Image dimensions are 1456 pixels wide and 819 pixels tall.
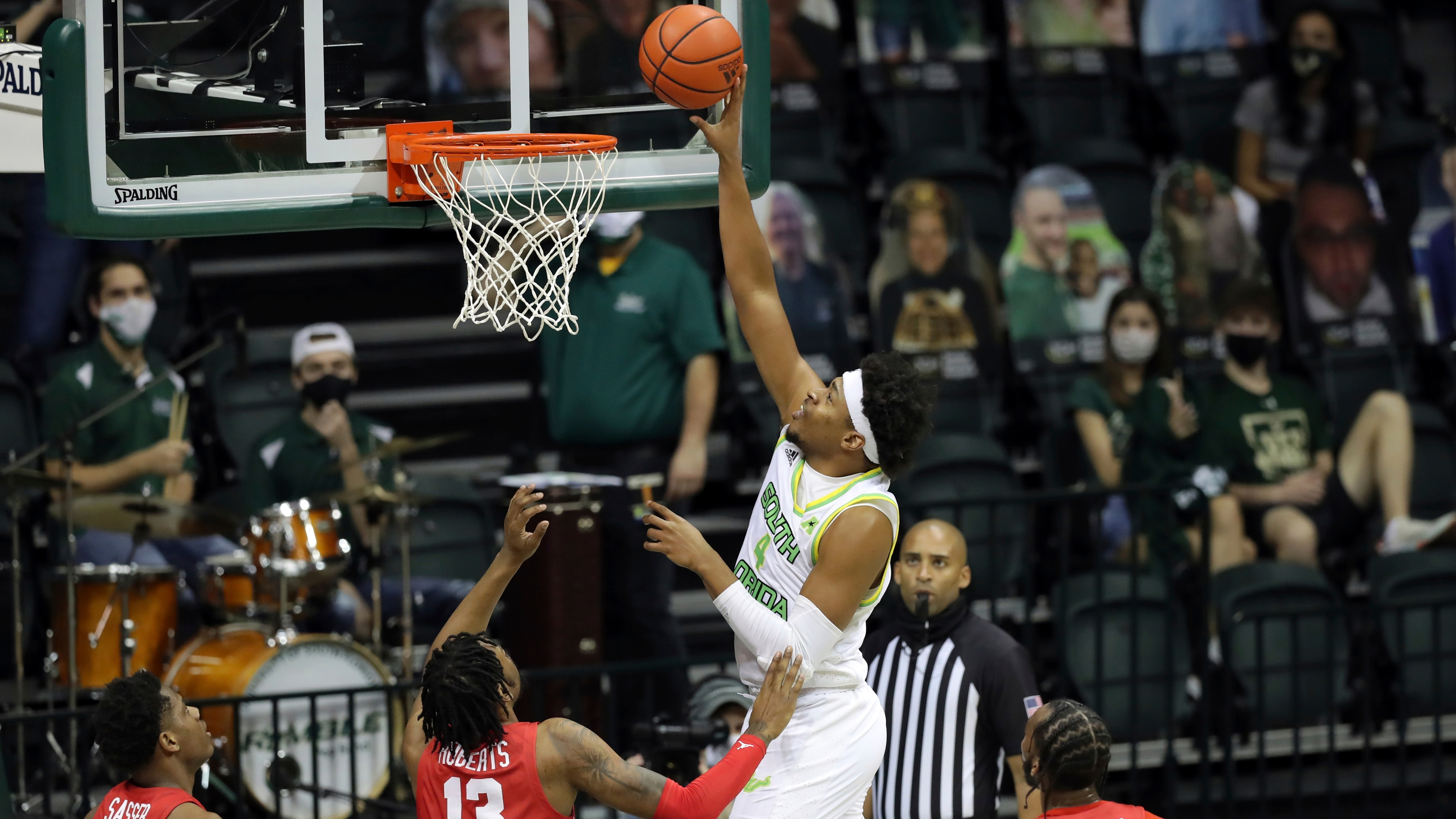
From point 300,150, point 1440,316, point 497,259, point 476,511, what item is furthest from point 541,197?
point 1440,316

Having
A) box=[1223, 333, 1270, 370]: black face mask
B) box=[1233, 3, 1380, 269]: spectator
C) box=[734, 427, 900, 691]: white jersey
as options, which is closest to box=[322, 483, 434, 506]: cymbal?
box=[734, 427, 900, 691]: white jersey

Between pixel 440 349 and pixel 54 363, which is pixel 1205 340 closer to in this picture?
pixel 440 349

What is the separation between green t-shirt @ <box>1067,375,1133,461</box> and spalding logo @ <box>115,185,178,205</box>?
4661 mm

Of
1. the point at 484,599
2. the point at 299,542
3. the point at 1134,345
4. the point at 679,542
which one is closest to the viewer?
the point at 679,542

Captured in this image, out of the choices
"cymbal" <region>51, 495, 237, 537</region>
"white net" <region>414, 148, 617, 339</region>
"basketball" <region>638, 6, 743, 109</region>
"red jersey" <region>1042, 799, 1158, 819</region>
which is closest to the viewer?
"red jersey" <region>1042, 799, 1158, 819</region>

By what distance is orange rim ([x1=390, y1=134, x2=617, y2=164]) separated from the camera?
5.28 metres

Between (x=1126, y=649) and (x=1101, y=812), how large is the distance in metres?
3.56

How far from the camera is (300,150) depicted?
17.6ft

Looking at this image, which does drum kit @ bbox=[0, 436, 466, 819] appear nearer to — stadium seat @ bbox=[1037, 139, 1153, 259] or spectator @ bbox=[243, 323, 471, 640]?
spectator @ bbox=[243, 323, 471, 640]

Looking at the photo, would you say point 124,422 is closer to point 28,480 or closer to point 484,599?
point 28,480

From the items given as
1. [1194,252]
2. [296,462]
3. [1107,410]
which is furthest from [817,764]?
[1194,252]

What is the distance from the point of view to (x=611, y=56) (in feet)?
19.3

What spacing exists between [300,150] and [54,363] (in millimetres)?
3336

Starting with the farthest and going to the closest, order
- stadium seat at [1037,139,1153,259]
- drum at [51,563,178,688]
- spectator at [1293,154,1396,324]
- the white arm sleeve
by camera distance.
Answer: stadium seat at [1037,139,1153,259] < spectator at [1293,154,1396,324] < drum at [51,563,178,688] < the white arm sleeve
